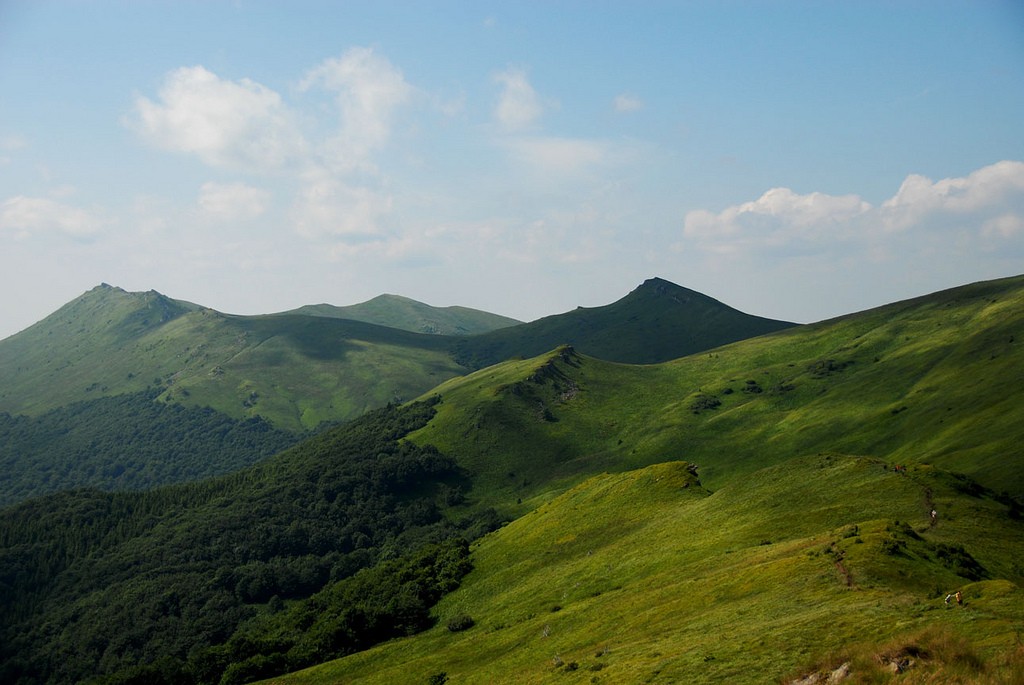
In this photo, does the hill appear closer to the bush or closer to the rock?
the bush

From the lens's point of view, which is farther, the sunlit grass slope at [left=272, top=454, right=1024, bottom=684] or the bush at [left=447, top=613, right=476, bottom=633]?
the bush at [left=447, top=613, right=476, bottom=633]

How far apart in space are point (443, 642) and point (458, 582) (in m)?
31.2

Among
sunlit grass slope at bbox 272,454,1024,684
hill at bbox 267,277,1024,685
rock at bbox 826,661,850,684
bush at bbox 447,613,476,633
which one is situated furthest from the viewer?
bush at bbox 447,613,476,633

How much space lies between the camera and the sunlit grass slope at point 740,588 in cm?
4731

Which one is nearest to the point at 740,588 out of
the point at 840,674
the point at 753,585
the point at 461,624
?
the point at 753,585

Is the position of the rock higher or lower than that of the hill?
higher

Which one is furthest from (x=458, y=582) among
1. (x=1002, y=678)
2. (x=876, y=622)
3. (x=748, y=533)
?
(x=1002, y=678)

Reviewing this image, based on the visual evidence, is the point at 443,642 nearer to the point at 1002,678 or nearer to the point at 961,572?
the point at 961,572

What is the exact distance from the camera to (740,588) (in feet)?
226

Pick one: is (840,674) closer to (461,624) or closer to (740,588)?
(740,588)

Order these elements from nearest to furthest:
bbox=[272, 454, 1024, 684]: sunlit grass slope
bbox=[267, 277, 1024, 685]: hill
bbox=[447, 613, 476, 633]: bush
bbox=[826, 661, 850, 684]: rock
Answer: bbox=[826, 661, 850, 684]: rock, bbox=[267, 277, 1024, 685]: hill, bbox=[272, 454, 1024, 684]: sunlit grass slope, bbox=[447, 613, 476, 633]: bush

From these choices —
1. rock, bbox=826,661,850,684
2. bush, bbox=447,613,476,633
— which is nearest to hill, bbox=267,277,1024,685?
bush, bbox=447,613,476,633

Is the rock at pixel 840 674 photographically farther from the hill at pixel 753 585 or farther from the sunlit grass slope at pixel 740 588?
the sunlit grass slope at pixel 740 588

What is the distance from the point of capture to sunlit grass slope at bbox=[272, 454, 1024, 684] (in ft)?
155
